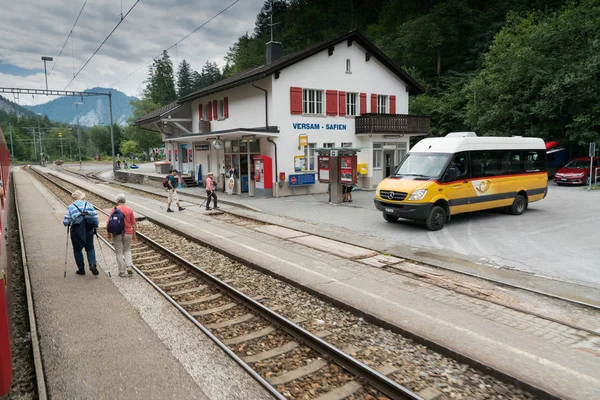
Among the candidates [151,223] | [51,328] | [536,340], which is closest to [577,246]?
[536,340]

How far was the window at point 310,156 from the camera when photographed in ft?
75.2

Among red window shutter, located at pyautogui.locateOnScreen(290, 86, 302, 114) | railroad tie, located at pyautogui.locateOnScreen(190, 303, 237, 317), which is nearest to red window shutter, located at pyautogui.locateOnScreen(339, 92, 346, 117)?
red window shutter, located at pyautogui.locateOnScreen(290, 86, 302, 114)

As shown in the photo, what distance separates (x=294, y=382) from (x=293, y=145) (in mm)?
18396

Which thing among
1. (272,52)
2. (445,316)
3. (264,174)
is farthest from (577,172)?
(445,316)

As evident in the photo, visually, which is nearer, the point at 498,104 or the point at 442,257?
the point at 442,257

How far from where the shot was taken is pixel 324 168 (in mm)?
19328

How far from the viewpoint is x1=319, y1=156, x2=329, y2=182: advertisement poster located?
63.0 ft

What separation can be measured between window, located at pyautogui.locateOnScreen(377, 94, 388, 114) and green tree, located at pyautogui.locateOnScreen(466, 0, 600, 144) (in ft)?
29.0

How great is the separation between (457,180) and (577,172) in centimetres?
1740

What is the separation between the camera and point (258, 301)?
23.3ft

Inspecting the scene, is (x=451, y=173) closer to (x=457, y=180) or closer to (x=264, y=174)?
(x=457, y=180)

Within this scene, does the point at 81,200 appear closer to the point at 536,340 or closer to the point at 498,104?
the point at 536,340

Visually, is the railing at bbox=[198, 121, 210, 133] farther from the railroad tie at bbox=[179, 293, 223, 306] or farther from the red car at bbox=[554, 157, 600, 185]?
the red car at bbox=[554, 157, 600, 185]

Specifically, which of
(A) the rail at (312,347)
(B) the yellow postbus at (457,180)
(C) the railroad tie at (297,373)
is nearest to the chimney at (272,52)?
(B) the yellow postbus at (457,180)
